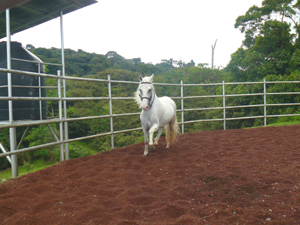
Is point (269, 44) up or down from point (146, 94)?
up

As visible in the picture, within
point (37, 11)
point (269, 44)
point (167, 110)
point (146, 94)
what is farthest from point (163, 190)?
point (269, 44)

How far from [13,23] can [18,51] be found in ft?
2.01

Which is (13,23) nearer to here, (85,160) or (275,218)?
(85,160)

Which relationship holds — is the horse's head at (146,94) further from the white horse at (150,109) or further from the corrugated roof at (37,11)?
the corrugated roof at (37,11)

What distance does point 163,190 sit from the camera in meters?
2.50

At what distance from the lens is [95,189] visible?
2.56m

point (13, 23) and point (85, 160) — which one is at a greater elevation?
point (13, 23)

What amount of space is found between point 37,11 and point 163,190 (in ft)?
14.0

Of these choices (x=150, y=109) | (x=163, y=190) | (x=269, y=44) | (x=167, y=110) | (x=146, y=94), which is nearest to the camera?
(x=163, y=190)

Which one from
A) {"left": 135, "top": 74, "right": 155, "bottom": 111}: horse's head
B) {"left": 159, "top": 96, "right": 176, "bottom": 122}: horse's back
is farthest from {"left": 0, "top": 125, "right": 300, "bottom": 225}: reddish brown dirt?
{"left": 135, "top": 74, "right": 155, "bottom": 111}: horse's head

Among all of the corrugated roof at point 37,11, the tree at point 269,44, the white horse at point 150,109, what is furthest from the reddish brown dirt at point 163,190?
the tree at point 269,44

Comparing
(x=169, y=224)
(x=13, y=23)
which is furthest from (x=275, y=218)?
(x=13, y=23)

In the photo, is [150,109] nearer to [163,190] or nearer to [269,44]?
[163,190]

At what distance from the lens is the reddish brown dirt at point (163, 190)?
1.93m
